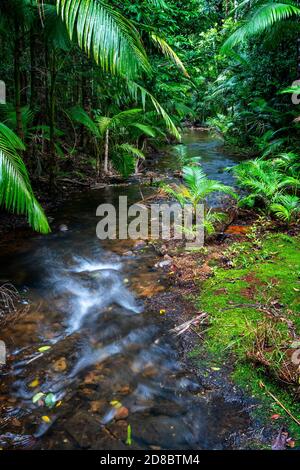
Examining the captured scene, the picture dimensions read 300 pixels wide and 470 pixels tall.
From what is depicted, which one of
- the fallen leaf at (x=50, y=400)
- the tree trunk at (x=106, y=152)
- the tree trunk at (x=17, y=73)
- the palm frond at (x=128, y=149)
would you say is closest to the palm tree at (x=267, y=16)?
the palm frond at (x=128, y=149)

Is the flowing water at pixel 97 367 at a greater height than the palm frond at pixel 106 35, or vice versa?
the palm frond at pixel 106 35

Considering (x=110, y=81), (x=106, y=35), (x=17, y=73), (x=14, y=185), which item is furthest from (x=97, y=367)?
(x=110, y=81)

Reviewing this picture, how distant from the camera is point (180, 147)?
10031 mm

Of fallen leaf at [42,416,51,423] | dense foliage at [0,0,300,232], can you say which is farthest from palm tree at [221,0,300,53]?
fallen leaf at [42,416,51,423]

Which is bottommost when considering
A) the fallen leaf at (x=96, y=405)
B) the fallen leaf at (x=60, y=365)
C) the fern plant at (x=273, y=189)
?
the fallen leaf at (x=96, y=405)

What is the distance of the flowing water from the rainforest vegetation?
1.09ft

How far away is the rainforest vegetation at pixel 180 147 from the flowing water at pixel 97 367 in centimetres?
33

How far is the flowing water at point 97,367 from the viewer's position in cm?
218

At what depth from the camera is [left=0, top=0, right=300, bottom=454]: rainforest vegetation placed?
290 cm

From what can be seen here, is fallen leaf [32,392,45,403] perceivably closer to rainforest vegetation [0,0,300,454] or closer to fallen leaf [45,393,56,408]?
fallen leaf [45,393,56,408]

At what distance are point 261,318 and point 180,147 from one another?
7.65 meters

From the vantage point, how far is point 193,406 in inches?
92.5

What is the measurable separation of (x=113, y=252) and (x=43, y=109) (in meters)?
3.61

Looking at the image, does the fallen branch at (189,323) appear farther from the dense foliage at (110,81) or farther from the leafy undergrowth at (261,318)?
the dense foliage at (110,81)
